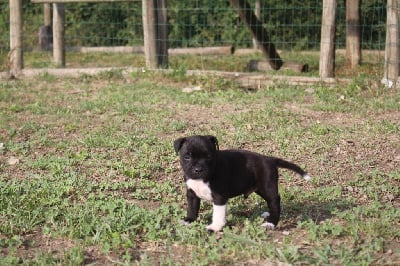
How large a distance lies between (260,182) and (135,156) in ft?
7.44

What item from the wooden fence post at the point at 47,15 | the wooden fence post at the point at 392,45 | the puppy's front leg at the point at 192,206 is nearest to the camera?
the puppy's front leg at the point at 192,206

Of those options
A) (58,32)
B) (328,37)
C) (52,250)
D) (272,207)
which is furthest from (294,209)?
(58,32)

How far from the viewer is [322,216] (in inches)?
199

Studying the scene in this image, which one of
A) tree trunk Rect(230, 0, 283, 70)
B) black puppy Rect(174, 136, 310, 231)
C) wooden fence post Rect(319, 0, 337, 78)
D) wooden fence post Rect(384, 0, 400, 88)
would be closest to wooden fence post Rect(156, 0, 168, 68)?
tree trunk Rect(230, 0, 283, 70)

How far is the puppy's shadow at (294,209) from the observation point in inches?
195

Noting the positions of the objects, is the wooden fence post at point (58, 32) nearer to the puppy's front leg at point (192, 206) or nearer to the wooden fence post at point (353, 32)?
the wooden fence post at point (353, 32)

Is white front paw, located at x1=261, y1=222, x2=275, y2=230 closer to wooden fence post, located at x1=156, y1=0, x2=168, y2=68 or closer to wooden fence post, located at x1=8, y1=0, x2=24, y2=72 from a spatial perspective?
wooden fence post, located at x1=156, y1=0, x2=168, y2=68

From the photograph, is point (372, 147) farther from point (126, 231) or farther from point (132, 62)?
point (132, 62)

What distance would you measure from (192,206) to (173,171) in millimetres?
1556

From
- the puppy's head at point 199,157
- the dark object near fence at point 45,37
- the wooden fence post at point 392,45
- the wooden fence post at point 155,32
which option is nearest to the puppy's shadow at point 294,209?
the puppy's head at point 199,157

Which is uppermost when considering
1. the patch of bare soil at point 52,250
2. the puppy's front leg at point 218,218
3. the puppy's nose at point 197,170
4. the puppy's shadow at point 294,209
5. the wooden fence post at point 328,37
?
the wooden fence post at point 328,37

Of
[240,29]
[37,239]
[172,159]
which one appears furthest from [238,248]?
[240,29]

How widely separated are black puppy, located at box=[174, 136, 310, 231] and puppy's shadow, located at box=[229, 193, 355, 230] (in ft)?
0.73

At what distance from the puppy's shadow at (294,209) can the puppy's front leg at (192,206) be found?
0.89 ft
